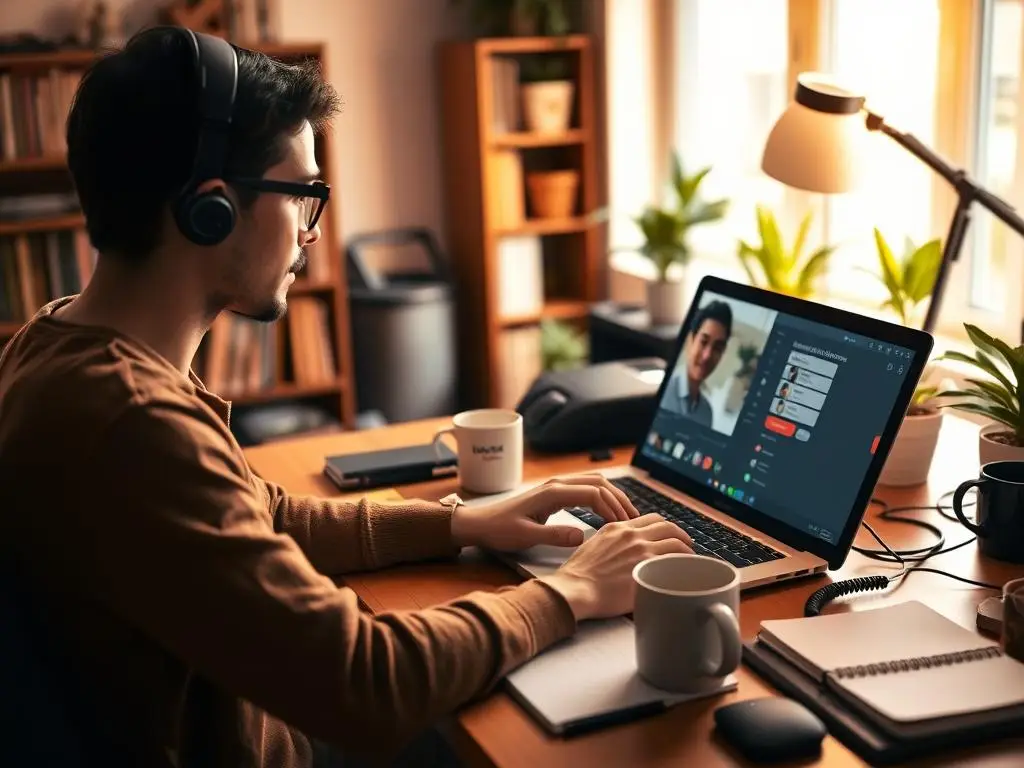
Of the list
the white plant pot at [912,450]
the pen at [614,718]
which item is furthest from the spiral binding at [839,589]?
the white plant pot at [912,450]

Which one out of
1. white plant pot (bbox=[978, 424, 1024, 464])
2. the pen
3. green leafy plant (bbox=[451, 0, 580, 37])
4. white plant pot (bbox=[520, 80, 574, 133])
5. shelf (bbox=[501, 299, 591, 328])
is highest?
green leafy plant (bbox=[451, 0, 580, 37])

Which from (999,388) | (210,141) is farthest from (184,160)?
(999,388)

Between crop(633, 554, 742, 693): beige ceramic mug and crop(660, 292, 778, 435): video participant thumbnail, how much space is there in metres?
0.46

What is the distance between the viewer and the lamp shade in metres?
1.69

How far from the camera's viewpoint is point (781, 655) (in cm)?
112

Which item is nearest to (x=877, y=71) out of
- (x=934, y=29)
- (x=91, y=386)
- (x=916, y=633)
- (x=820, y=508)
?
(x=934, y=29)

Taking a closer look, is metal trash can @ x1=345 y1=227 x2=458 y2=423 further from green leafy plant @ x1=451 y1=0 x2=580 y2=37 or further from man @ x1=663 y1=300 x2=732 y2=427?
man @ x1=663 y1=300 x2=732 y2=427

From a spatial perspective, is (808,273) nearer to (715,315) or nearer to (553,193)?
(715,315)

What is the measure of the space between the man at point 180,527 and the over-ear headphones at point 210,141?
0.04 ft

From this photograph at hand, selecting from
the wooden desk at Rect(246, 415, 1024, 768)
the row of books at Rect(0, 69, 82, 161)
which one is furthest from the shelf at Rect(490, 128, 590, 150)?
the wooden desk at Rect(246, 415, 1024, 768)

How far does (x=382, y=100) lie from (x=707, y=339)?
96.1 inches

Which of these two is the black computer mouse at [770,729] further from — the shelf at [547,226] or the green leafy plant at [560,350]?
Answer: the shelf at [547,226]

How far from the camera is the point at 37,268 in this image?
338cm

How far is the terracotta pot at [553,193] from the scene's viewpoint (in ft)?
12.0
